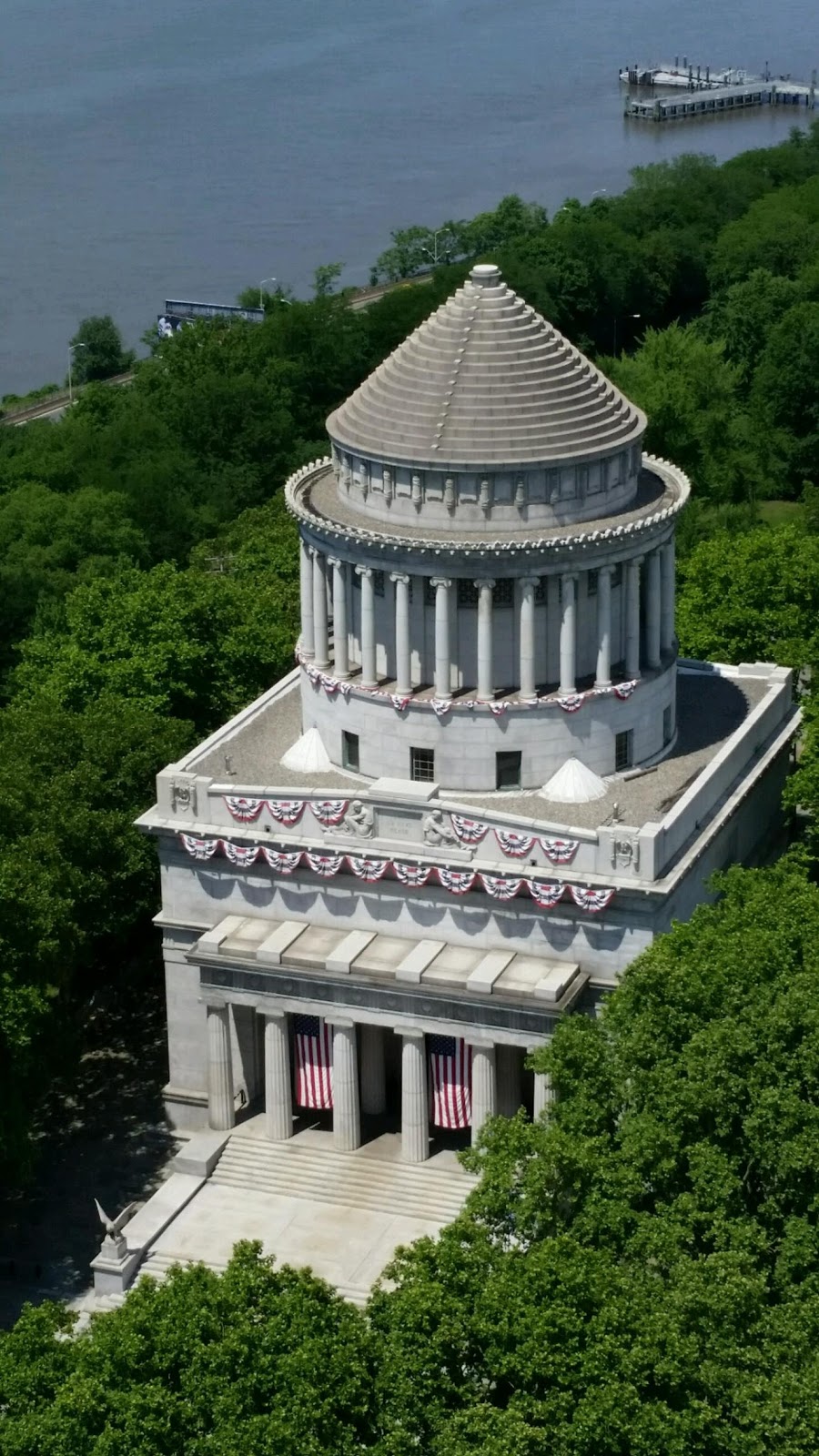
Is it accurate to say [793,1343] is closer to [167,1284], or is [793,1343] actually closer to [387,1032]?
[167,1284]

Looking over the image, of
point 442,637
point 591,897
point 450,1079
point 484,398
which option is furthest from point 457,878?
point 484,398

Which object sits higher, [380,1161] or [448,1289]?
Result: [448,1289]

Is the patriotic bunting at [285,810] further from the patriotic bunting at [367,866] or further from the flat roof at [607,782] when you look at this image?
the patriotic bunting at [367,866]

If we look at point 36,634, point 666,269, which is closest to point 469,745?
point 36,634

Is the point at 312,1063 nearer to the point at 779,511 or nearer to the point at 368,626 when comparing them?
the point at 368,626

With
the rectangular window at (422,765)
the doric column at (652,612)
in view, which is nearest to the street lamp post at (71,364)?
the doric column at (652,612)

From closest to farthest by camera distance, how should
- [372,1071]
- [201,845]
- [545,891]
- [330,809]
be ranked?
[545,891], [330,809], [201,845], [372,1071]

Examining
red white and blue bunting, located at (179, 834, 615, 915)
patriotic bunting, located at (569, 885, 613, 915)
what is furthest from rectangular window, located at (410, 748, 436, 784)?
patriotic bunting, located at (569, 885, 613, 915)
